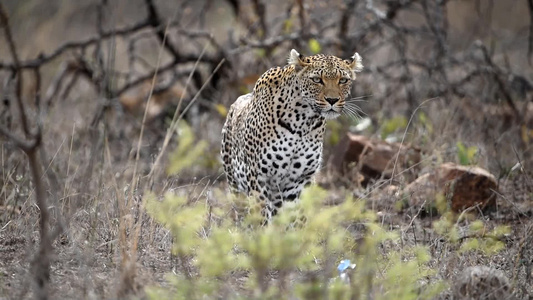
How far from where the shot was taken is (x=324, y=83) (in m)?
6.40

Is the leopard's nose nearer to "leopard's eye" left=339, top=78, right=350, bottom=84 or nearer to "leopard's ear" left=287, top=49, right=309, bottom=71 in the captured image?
"leopard's eye" left=339, top=78, right=350, bottom=84

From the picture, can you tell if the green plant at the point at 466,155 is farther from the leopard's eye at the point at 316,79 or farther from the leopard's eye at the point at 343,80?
the leopard's eye at the point at 316,79

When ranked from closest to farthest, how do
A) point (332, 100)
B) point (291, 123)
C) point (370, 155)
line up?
point (332, 100)
point (291, 123)
point (370, 155)

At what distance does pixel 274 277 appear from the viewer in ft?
17.8

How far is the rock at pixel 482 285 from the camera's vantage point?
4738 mm

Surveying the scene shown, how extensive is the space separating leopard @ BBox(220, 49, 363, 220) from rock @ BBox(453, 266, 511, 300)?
6.34 feet

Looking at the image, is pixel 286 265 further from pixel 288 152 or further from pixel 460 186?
pixel 460 186

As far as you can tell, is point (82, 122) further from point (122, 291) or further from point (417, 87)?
point (122, 291)

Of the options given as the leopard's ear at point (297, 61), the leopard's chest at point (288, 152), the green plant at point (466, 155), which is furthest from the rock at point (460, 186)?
the leopard's ear at point (297, 61)

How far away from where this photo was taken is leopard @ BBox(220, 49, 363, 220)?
21.1ft

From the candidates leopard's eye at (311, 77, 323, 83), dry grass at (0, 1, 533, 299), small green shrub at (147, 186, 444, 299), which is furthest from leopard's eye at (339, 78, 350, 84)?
small green shrub at (147, 186, 444, 299)

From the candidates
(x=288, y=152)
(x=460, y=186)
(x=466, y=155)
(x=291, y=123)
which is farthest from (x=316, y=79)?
(x=466, y=155)

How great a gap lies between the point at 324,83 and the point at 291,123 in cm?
44

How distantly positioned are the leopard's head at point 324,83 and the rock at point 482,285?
1.99 meters
